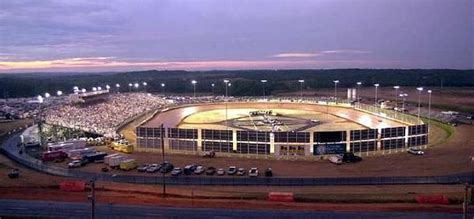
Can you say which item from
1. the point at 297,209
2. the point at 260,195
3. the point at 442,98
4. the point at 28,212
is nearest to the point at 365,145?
the point at 260,195

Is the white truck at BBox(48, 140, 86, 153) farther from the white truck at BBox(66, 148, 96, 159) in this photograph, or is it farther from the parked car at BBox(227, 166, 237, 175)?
the parked car at BBox(227, 166, 237, 175)

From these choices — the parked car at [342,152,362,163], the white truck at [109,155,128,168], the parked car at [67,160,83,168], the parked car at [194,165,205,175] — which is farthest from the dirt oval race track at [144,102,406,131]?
the parked car at [194,165,205,175]

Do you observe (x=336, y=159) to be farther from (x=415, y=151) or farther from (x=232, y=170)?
(x=232, y=170)

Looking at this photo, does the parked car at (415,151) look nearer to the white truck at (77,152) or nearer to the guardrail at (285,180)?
the guardrail at (285,180)

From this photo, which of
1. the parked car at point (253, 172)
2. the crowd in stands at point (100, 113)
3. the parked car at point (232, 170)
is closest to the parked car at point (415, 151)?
the parked car at point (253, 172)

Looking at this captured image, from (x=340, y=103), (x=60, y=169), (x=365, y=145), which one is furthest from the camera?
(x=340, y=103)

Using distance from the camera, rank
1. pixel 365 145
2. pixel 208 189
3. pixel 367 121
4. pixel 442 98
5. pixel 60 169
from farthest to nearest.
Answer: pixel 442 98
pixel 367 121
pixel 365 145
pixel 60 169
pixel 208 189

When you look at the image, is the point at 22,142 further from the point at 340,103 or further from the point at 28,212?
the point at 340,103

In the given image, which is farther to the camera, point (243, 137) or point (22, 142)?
point (22, 142)
